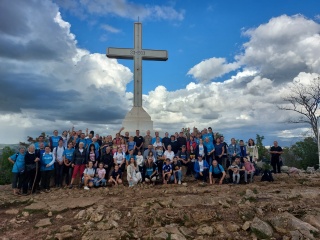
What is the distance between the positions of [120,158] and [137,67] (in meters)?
6.82

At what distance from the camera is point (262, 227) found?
6332mm

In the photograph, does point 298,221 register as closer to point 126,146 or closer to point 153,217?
point 153,217

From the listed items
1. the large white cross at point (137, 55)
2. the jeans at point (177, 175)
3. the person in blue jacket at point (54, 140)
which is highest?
the large white cross at point (137, 55)

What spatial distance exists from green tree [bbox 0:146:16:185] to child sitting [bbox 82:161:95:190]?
17143mm

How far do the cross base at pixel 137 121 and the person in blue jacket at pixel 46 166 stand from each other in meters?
4.98

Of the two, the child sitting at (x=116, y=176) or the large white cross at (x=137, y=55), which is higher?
the large white cross at (x=137, y=55)

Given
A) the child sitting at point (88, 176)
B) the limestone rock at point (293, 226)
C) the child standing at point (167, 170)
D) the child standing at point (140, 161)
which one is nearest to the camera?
the limestone rock at point (293, 226)

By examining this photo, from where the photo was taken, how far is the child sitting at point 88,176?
10.6m

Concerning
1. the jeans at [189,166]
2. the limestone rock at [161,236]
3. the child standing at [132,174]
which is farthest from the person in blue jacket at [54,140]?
the limestone rock at [161,236]

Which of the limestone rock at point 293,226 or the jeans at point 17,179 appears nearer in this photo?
the limestone rock at point 293,226

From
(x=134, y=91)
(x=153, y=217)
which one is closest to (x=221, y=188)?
(x=153, y=217)

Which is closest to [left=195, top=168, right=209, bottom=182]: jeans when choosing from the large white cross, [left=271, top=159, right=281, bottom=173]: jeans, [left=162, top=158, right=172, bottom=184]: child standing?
[left=162, top=158, right=172, bottom=184]: child standing

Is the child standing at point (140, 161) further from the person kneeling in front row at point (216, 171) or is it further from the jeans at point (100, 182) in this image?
the person kneeling in front row at point (216, 171)

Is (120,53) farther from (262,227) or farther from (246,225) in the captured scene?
(262,227)
